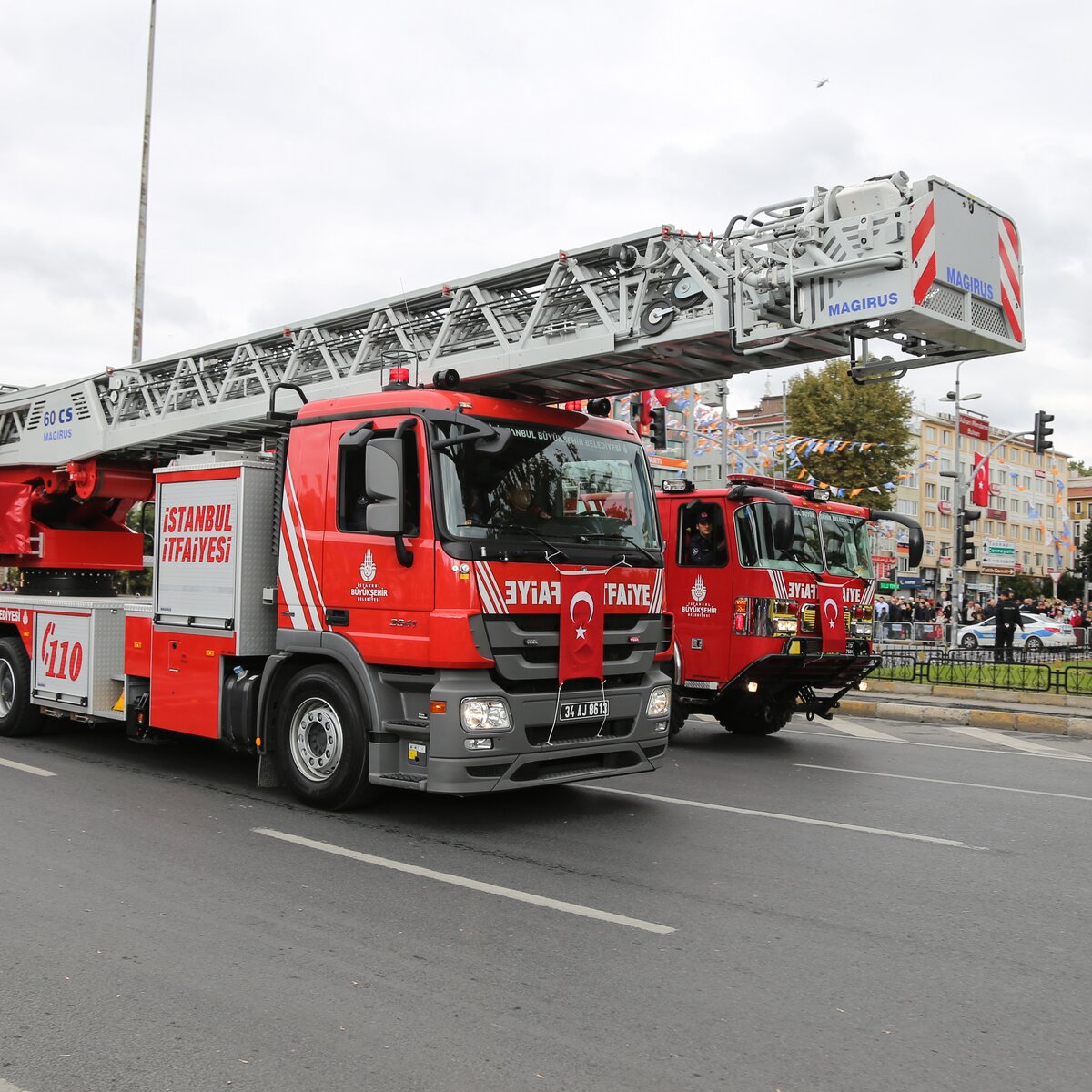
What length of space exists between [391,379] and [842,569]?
20.6ft

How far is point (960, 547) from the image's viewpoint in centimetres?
2933

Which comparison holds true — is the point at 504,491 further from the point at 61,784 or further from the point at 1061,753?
the point at 1061,753

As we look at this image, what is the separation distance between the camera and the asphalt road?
3.73 m

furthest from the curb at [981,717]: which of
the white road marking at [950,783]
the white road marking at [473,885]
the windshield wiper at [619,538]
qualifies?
the white road marking at [473,885]

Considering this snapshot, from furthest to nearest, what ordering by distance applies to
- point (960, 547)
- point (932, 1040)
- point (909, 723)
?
point (960, 547) < point (909, 723) < point (932, 1040)

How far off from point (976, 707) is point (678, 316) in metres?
A: 12.1

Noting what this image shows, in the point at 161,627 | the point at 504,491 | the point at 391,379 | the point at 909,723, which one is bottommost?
the point at 909,723

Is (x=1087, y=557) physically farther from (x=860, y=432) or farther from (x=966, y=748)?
(x=966, y=748)

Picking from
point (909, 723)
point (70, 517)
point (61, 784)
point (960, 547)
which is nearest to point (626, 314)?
point (61, 784)

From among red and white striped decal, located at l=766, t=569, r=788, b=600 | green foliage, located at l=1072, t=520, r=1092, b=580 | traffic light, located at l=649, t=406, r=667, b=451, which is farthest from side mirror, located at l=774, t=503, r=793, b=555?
green foliage, located at l=1072, t=520, r=1092, b=580

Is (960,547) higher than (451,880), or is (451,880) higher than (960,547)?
(960,547)

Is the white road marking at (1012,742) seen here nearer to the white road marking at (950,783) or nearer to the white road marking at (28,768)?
the white road marking at (950,783)

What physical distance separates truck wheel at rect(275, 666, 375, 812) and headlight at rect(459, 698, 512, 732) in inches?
33.6

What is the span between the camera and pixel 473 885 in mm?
5891
